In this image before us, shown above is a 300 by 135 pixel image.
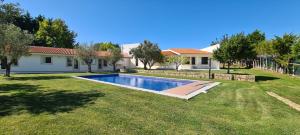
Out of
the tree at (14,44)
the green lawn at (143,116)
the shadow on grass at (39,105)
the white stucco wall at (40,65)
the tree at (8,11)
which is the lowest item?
the green lawn at (143,116)

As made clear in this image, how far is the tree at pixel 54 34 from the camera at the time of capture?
39781mm

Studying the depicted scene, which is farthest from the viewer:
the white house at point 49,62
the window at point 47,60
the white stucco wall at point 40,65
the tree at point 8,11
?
the window at point 47,60

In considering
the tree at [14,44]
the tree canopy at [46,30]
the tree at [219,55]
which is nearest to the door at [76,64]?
the tree at [14,44]

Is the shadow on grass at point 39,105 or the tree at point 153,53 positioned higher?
the tree at point 153,53

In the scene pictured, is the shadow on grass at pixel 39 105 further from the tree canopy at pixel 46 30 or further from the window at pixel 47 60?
the tree canopy at pixel 46 30

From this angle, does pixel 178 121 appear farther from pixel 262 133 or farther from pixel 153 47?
pixel 153 47

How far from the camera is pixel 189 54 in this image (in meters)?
34.1

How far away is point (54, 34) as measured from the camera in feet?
137

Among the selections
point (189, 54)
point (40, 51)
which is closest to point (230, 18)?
point (189, 54)

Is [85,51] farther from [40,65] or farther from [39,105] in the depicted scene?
[39,105]

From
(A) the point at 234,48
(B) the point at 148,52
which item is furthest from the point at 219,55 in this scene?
(B) the point at 148,52

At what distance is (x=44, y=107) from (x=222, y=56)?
15952 mm

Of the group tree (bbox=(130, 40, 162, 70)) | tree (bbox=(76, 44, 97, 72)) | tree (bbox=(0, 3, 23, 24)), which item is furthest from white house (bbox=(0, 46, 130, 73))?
tree (bbox=(0, 3, 23, 24))

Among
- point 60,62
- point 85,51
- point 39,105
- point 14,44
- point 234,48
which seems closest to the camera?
point 39,105
